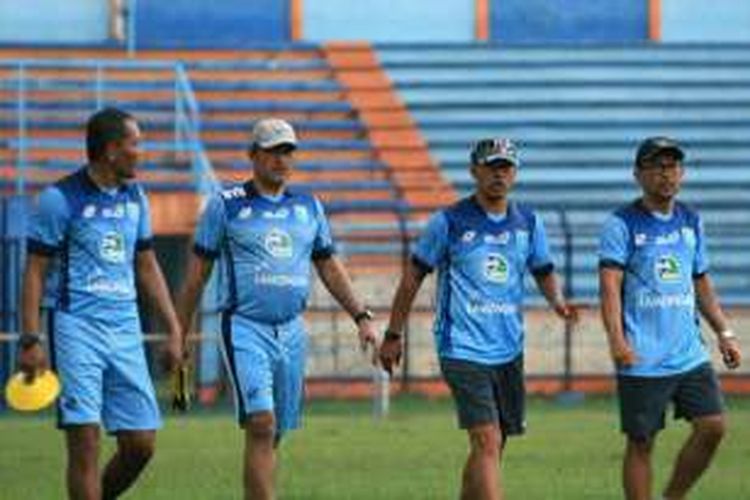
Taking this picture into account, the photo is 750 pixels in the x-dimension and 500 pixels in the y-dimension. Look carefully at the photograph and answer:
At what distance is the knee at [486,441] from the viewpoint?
14.4 meters

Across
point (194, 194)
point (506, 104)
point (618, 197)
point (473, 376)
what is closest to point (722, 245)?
point (618, 197)

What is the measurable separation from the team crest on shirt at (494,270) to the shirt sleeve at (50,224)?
2.40 m

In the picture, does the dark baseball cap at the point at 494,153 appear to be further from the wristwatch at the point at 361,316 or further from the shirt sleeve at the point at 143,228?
the shirt sleeve at the point at 143,228

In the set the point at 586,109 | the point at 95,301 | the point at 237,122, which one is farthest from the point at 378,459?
the point at 586,109

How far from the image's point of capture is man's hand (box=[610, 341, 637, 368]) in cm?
1471

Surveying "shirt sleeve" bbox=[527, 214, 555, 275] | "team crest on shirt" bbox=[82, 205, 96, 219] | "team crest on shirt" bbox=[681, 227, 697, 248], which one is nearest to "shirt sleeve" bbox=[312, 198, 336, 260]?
"shirt sleeve" bbox=[527, 214, 555, 275]

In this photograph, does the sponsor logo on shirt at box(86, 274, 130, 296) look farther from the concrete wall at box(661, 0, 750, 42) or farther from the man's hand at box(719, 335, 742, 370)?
the concrete wall at box(661, 0, 750, 42)

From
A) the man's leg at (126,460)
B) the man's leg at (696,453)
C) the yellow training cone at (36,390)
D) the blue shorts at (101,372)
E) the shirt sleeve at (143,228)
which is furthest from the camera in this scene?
the man's leg at (696,453)

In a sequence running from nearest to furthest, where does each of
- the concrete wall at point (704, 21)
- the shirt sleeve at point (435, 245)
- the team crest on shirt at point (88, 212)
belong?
1. the team crest on shirt at point (88, 212)
2. the shirt sleeve at point (435, 245)
3. the concrete wall at point (704, 21)

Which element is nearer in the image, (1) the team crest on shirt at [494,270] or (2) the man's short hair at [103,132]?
(2) the man's short hair at [103,132]

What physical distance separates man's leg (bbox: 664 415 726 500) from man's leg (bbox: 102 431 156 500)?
3071 mm

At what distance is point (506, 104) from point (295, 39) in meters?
3.20

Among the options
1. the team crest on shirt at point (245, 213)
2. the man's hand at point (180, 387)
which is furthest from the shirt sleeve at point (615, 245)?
the man's hand at point (180, 387)

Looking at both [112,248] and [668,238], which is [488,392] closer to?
[668,238]
